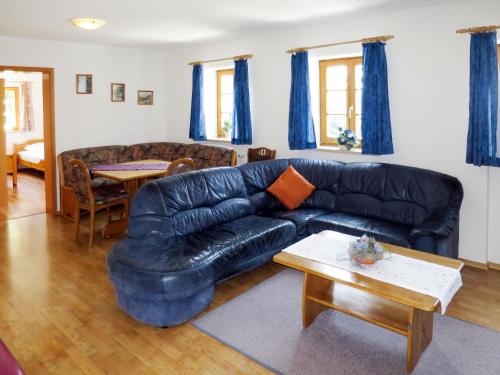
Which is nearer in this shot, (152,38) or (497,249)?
(497,249)

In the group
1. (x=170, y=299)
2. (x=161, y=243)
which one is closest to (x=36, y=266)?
(x=161, y=243)

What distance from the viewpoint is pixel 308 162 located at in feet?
16.5

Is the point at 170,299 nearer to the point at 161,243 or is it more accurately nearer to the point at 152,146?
the point at 161,243

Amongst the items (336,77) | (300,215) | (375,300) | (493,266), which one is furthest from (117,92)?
(493,266)

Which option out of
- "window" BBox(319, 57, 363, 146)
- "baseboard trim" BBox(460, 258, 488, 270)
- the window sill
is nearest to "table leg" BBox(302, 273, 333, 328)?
"baseboard trim" BBox(460, 258, 488, 270)

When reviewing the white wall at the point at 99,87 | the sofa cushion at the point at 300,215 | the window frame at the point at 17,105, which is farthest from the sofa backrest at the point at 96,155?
the window frame at the point at 17,105

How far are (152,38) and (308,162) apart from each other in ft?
9.22

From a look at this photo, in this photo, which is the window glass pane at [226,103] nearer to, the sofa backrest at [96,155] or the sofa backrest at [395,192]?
the sofa backrest at [96,155]

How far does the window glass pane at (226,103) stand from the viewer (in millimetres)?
6562

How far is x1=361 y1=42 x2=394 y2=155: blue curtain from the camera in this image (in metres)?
4.44

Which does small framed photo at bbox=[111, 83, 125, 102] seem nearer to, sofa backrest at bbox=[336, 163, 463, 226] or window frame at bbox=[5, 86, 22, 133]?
sofa backrest at bbox=[336, 163, 463, 226]

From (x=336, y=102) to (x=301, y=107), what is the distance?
1.54ft

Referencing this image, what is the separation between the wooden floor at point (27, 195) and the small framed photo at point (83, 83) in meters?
1.91

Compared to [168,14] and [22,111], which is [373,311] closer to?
[168,14]
